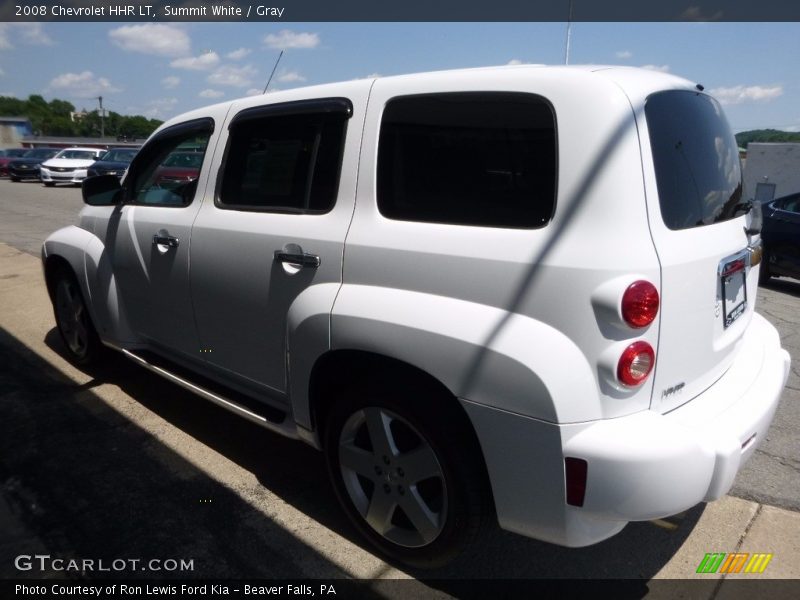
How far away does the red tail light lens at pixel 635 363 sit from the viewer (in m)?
1.93

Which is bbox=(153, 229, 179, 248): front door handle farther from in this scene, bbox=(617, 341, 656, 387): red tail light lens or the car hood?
the car hood

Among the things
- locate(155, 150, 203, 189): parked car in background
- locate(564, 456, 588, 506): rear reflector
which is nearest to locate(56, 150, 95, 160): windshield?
locate(155, 150, 203, 189): parked car in background

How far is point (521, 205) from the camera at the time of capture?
2098 mm

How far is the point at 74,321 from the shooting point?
181 inches

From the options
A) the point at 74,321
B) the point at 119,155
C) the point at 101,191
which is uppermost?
the point at 101,191

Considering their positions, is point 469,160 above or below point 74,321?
above

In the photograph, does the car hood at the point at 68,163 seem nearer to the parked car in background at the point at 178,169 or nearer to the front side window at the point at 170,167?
the front side window at the point at 170,167

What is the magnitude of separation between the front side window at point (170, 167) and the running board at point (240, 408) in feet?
3.14

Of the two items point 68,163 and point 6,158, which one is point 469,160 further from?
point 6,158

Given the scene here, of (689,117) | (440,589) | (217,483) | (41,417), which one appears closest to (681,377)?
(689,117)

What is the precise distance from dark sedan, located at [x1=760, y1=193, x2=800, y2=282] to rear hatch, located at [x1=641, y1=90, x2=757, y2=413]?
22.1 feet

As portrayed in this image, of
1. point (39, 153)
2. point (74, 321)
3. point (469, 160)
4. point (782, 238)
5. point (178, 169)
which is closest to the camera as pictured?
point (469, 160)

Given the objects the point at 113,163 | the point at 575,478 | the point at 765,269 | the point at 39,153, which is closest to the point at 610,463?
the point at 575,478

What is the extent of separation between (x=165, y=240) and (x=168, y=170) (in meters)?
0.66
